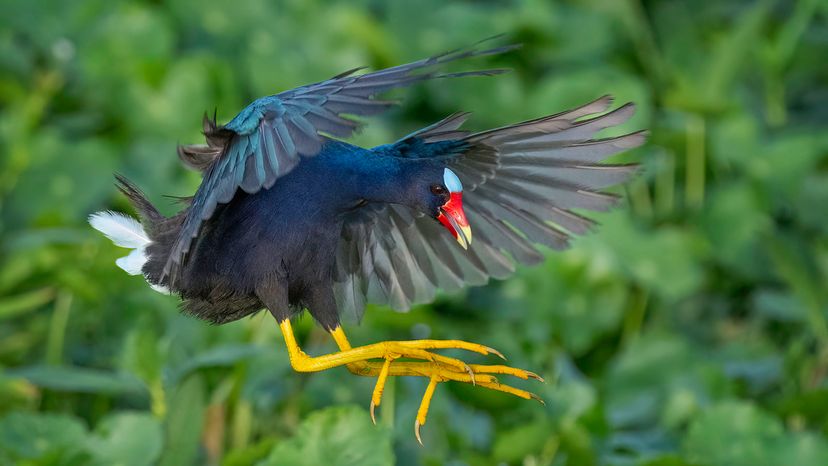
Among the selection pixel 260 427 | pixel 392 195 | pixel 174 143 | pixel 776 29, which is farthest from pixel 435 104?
pixel 392 195

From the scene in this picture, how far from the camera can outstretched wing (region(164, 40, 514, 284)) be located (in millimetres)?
2830

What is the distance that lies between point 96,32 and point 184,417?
103 inches

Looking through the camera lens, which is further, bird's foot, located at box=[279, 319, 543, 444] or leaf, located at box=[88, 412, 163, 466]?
leaf, located at box=[88, 412, 163, 466]

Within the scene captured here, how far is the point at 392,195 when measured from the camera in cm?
329

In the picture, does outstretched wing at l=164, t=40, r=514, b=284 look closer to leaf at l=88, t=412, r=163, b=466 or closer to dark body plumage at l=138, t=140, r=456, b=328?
dark body plumage at l=138, t=140, r=456, b=328

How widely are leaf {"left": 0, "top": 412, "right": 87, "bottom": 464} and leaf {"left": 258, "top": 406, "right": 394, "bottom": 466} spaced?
0.58 meters

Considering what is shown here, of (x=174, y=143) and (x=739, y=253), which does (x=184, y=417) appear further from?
(x=739, y=253)

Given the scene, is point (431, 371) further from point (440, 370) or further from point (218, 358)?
point (218, 358)

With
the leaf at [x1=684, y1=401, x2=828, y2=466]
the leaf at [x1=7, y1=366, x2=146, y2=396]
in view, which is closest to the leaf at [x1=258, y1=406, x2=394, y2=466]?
the leaf at [x1=7, y1=366, x2=146, y2=396]

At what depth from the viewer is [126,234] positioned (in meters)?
3.43

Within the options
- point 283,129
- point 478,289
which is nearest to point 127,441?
point 283,129

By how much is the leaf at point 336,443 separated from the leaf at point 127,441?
0.37m

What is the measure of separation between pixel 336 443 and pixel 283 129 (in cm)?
87

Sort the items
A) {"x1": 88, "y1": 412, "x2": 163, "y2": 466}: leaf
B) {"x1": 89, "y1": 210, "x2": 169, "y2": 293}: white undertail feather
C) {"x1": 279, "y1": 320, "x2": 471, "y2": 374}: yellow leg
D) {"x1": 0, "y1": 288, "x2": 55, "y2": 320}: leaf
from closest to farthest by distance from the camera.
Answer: {"x1": 279, "y1": 320, "x2": 471, "y2": 374}: yellow leg → {"x1": 89, "y1": 210, "x2": 169, "y2": 293}: white undertail feather → {"x1": 88, "y1": 412, "x2": 163, "y2": 466}: leaf → {"x1": 0, "y1": 288, "x2": 55, "y2": 320}: leaf
